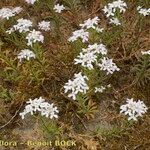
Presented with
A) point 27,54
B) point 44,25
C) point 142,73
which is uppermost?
point 44,25

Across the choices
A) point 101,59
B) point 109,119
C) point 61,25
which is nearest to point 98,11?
point 61,25

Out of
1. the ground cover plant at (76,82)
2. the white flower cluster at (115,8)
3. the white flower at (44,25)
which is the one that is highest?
the white flower at (44,25)

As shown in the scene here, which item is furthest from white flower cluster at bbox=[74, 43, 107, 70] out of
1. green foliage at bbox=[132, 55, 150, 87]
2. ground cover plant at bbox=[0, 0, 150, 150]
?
green foliage at bbox=[132, 55, 150, 87]

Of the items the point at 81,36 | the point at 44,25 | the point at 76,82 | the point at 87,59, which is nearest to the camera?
the point at 76,82

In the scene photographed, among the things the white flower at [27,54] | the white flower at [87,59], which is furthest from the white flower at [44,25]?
the white flower at [87,59]

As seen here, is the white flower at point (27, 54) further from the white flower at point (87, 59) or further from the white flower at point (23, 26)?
the white flower at point (87, 59)

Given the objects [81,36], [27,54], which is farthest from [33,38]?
[81,36]

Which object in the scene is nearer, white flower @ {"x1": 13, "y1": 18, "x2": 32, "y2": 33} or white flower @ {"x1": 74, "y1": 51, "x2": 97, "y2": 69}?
white flower @ {"x1": 74, "y1": 51, "x2": 97, "y2": 69}

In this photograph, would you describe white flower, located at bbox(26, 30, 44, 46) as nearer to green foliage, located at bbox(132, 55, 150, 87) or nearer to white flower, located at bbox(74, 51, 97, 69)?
white flower, located at bbox(74, 51, 97, 69)

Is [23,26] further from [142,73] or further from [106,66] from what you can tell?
[142,73]

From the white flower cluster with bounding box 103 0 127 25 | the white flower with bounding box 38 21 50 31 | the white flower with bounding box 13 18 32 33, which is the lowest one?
the white flower with bounding box 13 18 32 33
